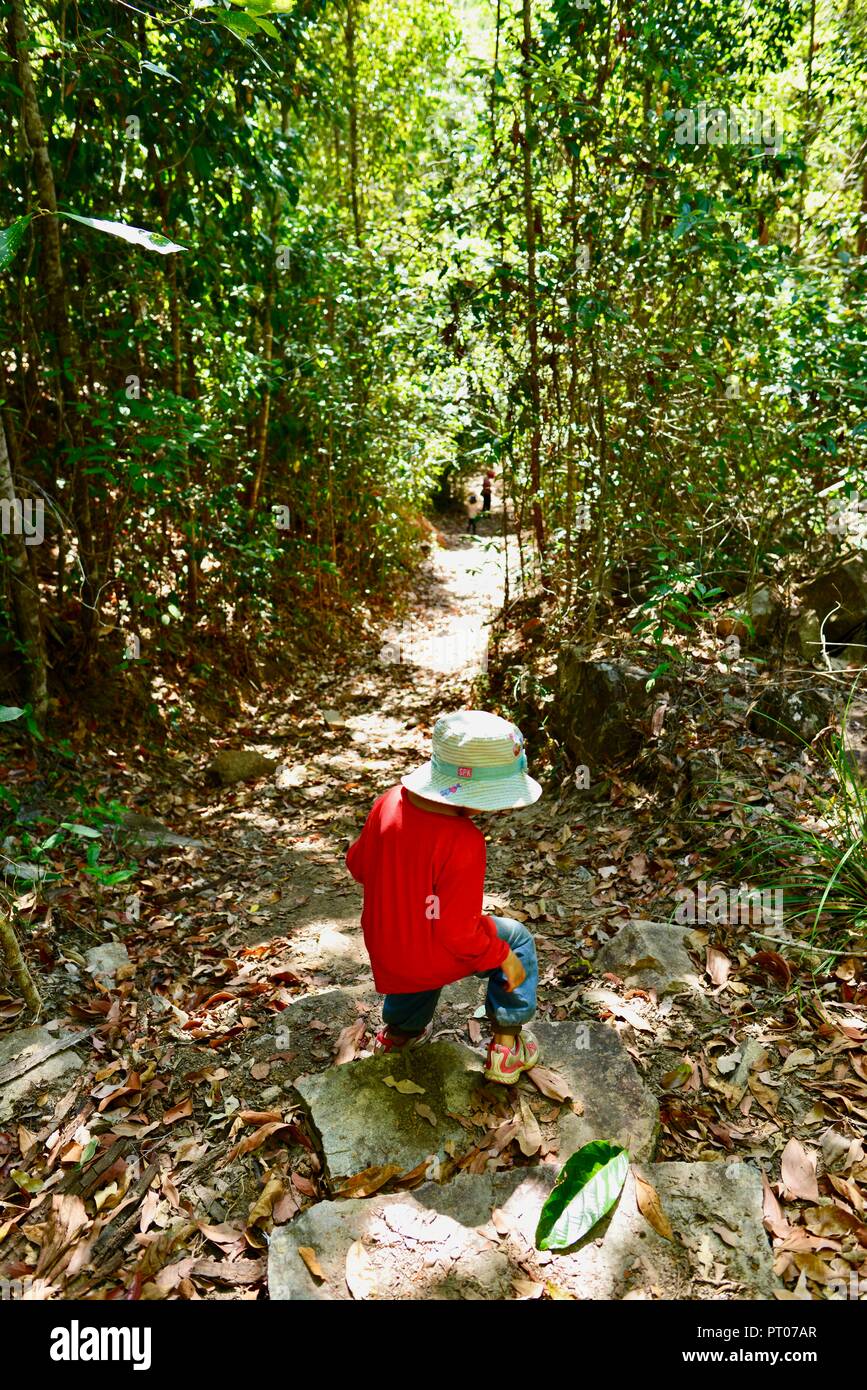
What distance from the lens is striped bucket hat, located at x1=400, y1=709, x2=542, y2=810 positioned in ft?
7.25

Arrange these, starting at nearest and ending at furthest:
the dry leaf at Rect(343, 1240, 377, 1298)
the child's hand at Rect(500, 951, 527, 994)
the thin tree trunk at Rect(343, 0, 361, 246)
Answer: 1. the dry leaf at Rect(343, 1240, 377, 1298)
2. the child's hand at Rect(500, 951, 527, 994)
3. the thin tree trunk at Rect(343, 0, 361, 246)

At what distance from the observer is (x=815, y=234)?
5.94 meters

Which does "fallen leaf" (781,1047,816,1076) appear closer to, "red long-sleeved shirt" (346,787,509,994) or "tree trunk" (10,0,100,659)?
"red long-sleeved shirt" (346,787,509,994)

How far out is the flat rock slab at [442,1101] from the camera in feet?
7.64

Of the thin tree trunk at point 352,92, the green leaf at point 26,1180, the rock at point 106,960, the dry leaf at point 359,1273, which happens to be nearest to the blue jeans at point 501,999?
the dry leaf at point 359,1273

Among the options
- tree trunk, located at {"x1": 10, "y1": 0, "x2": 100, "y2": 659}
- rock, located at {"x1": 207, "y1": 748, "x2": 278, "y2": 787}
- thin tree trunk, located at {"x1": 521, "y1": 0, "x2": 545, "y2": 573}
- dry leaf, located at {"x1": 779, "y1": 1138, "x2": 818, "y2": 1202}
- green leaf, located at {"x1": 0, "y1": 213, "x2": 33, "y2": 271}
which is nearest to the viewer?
green leaf, located at {"x1": 0, "y1": 213, "x2": 33, "y2": 271}

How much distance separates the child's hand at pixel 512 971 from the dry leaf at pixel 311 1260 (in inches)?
33.2

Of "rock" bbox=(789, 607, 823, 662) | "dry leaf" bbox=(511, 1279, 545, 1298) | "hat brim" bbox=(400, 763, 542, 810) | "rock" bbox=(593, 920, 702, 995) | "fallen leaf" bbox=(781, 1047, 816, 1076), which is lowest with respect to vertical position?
"dry leaf" bbox=(511, 1279, 545, 1298)

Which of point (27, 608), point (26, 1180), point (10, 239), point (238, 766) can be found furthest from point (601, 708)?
point (10, 239)

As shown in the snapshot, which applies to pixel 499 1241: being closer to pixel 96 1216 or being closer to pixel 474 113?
pixel 96 1216

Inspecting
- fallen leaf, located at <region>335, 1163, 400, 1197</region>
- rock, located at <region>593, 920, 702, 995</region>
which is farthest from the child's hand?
rock, located at <region>593, 920, 702, 995</region>

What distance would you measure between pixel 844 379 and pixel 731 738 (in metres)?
1.89

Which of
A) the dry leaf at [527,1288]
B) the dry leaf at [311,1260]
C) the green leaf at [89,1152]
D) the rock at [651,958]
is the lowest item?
the green leaf at [89,1152]

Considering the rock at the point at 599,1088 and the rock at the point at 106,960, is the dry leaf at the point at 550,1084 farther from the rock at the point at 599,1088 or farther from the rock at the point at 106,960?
the rock at the point at 106,960
